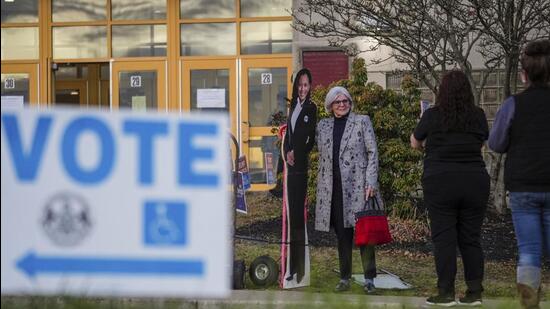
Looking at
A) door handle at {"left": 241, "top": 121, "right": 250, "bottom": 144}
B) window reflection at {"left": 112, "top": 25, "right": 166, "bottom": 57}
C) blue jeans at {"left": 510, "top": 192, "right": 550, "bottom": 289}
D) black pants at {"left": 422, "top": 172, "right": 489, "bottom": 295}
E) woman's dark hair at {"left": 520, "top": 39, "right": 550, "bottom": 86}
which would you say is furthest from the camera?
window reflection at {"left": 112, "top": 25, "right": 166, "bottom": 57}

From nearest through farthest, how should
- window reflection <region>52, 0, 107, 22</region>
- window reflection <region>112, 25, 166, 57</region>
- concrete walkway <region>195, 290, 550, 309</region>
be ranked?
concrete walkway <region>195, 290, 550, 309</region> → window reflection <region>112, 25, 166, 57</region> → window reflection <region>52, 0, 107, 22</region>

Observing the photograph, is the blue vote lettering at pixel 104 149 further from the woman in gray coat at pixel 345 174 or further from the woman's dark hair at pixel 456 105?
the woman in gray coat at pixel 345 174

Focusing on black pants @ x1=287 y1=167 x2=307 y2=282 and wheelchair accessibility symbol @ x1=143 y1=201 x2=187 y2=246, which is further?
black pants @ x1=287 y1=167 x2=307 y2=282

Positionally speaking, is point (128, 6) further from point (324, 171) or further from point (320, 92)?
point (324, 171)

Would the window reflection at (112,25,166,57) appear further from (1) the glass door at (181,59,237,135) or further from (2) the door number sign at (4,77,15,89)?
(2) the door number sign at (4,77,15,89)

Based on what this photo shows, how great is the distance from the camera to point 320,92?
9719 millimetres

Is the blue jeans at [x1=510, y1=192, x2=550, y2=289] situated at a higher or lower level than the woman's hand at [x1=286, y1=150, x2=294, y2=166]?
lower

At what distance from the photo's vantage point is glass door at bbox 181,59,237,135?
1361 cm

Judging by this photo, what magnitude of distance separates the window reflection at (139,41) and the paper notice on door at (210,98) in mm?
928

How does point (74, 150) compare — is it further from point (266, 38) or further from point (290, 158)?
point (266, 38)

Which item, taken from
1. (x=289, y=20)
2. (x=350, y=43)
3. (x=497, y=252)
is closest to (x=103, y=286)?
(x=497, y=252)

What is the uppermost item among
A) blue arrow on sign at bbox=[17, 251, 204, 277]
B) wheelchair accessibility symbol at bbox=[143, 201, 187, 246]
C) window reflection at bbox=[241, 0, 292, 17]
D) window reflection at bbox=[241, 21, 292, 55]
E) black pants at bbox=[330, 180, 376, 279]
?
window reflection at bbox=[241, 0, 292, 17]

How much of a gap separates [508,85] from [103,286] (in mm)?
7093

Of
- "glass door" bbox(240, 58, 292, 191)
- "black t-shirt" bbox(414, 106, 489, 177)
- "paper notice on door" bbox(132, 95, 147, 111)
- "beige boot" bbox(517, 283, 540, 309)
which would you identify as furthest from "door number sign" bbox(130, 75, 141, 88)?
"beige boot" bbox(517, 283, 540, 309)
